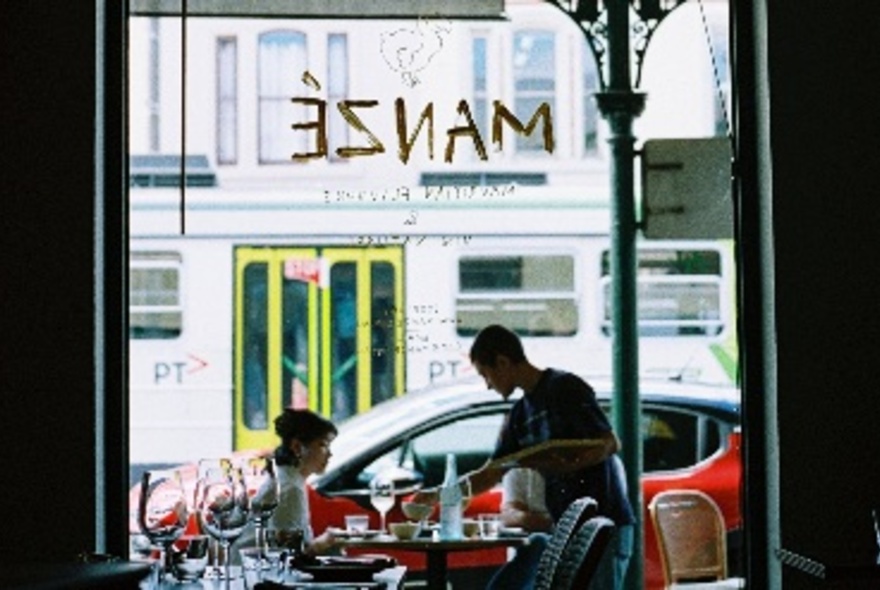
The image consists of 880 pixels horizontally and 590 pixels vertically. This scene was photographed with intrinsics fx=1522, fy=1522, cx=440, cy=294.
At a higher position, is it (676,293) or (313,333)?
(676,293)

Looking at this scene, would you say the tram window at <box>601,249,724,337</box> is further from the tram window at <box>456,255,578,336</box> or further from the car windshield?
the car windshield

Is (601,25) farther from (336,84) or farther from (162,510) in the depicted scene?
(162,510)

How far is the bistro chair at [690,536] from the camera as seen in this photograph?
5438 millimetres

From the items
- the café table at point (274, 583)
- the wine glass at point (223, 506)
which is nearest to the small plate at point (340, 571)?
the café table at point (274, 583)

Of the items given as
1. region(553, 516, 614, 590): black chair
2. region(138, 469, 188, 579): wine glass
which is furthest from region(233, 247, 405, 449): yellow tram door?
region(553, 516, 614, 590): black chair

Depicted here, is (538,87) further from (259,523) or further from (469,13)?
(259,523)

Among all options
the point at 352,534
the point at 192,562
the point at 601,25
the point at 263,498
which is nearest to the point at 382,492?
the point at 352,534

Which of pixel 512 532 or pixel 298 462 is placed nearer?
pixel 298 462

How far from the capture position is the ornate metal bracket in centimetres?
496

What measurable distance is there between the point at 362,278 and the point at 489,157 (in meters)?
0.54

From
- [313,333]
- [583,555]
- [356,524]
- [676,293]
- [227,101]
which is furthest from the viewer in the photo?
[356,524]

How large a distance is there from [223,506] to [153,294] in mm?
1494

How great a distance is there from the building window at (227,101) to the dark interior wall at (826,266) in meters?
1.62

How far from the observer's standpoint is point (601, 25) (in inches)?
197
